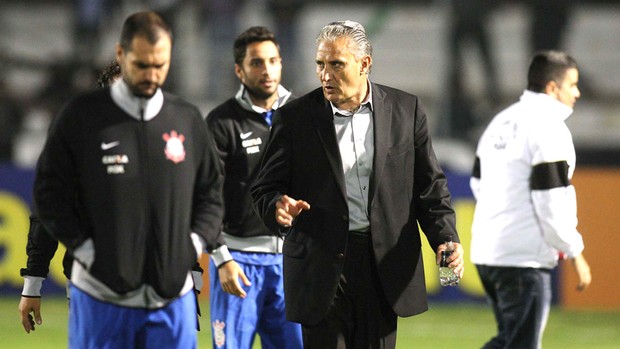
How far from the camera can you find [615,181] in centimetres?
1222

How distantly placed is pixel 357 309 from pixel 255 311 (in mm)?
1541

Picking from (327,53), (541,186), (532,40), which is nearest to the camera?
(327,53)

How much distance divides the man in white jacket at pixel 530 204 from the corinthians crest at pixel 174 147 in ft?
8.69

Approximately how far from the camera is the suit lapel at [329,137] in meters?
5.23

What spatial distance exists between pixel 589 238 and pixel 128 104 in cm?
857

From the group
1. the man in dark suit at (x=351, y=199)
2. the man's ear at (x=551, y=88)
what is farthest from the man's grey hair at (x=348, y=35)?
the man's ear at (x=551, y=88)

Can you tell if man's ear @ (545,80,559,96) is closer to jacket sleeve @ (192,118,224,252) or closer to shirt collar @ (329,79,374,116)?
shirt collar @ (329,79,374,116)

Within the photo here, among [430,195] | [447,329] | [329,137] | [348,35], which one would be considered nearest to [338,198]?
Answer: [329,137]

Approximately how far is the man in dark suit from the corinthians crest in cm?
79

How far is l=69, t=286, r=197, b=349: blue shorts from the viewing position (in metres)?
4.48

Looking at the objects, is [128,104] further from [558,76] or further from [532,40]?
[532,40]

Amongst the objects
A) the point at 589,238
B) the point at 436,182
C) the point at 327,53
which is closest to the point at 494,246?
the point at 436,182

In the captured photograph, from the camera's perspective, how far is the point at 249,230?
22.4 ft

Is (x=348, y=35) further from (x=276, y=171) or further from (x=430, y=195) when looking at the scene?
(x=430, y=195)
